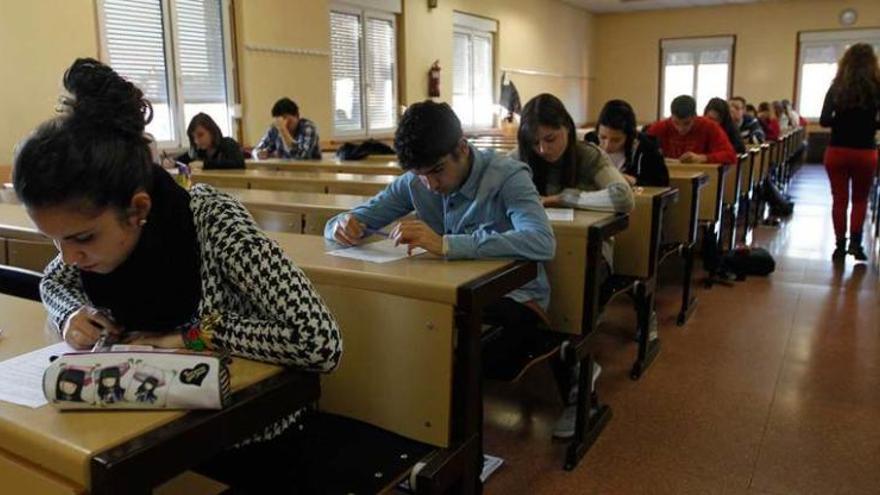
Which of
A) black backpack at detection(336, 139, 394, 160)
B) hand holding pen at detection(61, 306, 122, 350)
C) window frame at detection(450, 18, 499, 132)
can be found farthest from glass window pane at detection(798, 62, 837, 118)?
hand holding pen at detection(61, 306, 122, 350)

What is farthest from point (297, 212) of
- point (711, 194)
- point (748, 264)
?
point (748, 264)

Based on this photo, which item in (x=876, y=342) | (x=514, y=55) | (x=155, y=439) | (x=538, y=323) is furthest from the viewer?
(x=514, y=55)

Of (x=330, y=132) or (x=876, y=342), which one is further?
(x=330, y=132)

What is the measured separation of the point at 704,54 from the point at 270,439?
13683mm

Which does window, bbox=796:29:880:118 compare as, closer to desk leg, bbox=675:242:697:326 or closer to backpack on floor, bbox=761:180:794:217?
backpack on floor, bbox=761:180:794:217

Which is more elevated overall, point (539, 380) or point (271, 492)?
point (271, 492)

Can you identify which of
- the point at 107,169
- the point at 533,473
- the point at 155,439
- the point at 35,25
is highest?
the point at 35,25

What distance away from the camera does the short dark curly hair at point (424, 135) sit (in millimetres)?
1658

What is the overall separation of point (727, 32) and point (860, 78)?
9318 millimetres

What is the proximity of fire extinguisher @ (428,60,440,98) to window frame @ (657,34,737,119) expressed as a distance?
608 centimetres

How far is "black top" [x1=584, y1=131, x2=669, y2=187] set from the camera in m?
3.08

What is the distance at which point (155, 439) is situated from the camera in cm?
80

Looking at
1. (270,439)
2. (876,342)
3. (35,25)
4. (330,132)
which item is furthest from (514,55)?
(270,439)

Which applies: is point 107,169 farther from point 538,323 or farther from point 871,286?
point 871,286
